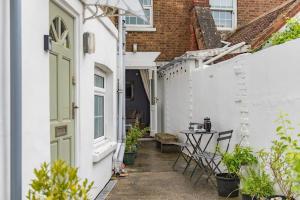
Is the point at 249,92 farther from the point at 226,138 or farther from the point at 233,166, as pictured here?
the point at 233,166

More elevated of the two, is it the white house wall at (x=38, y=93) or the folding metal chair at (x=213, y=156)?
the white house wall at (x=38, y=93)

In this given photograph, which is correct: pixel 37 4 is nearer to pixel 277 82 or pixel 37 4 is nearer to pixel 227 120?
pixel 277 82

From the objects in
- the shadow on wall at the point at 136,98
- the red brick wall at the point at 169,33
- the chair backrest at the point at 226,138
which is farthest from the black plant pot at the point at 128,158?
the shadow on wall at the point at 136,98

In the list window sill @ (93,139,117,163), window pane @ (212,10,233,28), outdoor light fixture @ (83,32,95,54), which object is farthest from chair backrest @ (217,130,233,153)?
window pane @ (212,10,233,28)

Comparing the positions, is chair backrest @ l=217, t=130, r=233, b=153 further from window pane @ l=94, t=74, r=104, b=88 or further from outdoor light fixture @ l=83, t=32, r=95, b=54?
outdoor light fixture @ l=83, t=32, r=95, b=54

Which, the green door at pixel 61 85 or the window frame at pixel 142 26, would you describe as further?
the window frame at pixel 142 26

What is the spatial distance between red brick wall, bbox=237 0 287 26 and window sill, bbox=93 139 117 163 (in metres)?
8.46

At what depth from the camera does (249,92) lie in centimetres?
619

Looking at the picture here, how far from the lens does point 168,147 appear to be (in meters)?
11.1

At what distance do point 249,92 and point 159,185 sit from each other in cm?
234

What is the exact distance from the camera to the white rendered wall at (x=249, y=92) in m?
4.78
